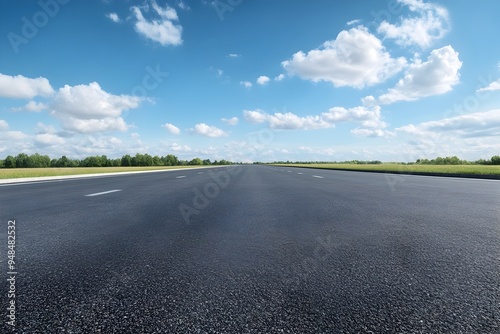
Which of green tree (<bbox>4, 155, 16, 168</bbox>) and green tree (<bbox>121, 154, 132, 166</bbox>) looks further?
green tree (<bbox>121, 154, 132, 166</bbox>)

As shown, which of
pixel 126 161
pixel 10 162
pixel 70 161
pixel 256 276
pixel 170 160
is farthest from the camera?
pixel 170 160

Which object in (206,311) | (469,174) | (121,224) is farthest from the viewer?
(469,174)

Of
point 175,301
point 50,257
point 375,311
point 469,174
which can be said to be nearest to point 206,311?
point 175,301

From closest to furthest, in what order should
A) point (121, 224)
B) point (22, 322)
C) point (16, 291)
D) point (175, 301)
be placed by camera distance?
point (22, 322)
point (175, 301)
point (16, 291)
point (121, 224)

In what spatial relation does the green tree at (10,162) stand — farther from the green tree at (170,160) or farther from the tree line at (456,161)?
the tree line at (456,161)

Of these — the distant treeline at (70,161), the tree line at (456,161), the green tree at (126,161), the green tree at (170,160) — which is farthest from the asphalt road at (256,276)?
the green tree at (170,160)

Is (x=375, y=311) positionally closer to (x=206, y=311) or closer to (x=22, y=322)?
(x=206, y=311)

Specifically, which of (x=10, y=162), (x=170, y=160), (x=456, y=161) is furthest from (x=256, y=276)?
(x=170, y=160)

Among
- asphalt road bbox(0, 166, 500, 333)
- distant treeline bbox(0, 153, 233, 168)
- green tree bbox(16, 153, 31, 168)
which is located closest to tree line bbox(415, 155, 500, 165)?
asphalt road bbox(0, 166, 500, 333)

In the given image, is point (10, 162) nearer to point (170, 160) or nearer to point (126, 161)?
point (126, 161)

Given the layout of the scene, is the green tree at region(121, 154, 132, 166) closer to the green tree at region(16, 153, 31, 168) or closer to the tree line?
the green tree at region(16, 153, 31, 168)

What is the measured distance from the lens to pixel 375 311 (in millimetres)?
1863

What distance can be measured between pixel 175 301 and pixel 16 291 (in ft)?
4.32

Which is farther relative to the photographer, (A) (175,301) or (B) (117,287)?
(B) (117,287)
